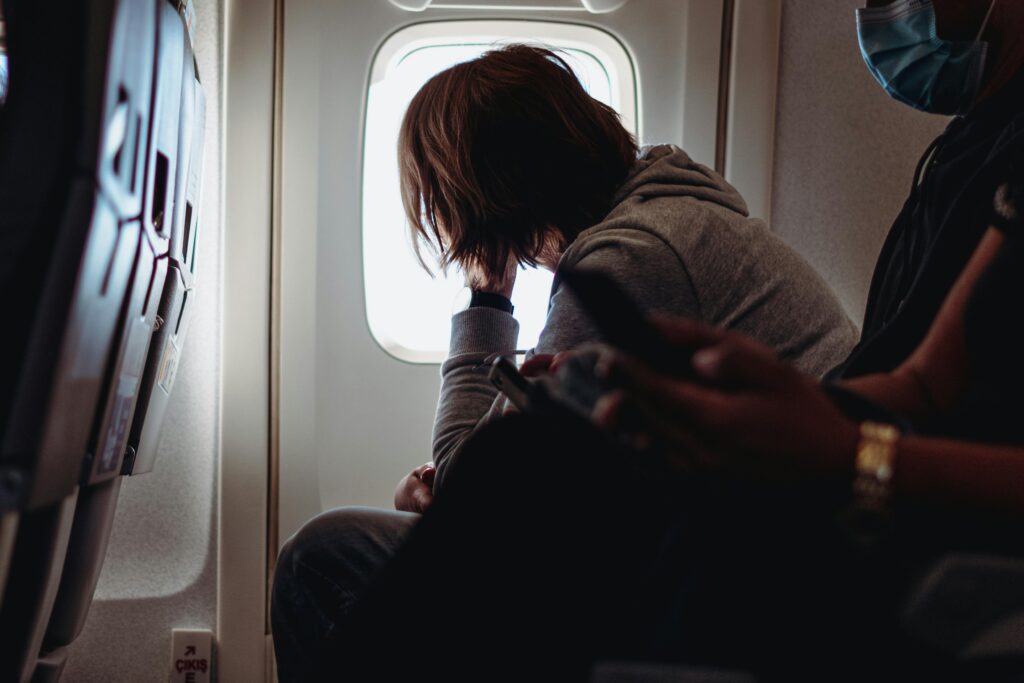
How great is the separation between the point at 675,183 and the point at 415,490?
2.27 feet

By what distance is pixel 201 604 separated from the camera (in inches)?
67.6

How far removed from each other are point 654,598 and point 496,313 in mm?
1007

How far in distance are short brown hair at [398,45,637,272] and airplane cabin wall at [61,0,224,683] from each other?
22.2 inches

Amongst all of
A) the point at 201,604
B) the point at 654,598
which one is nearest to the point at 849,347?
the point at 654,598

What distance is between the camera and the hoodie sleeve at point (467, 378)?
1.40m

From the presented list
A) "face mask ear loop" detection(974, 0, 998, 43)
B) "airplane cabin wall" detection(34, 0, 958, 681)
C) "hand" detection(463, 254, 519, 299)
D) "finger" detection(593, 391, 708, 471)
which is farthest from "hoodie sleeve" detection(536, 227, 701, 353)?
"airplane cabin wall" detection(34, 0, 958, 681)

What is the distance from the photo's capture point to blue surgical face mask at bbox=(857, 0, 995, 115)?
3.45 ft

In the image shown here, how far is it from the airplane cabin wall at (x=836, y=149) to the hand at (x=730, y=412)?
1.34 m

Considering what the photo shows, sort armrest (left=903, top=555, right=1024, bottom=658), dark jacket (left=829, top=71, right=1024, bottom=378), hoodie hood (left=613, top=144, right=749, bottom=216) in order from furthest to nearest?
1. hoodie hood (left=613, top=144, right=749, bottom=216)
2. dark jacket (left=829, top=71, right=1024, bottom=378)
3. armrest (left=903, top=555, right=1024, bottom=658)

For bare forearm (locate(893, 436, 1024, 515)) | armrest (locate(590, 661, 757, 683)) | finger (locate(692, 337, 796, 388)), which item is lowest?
armrest (locate(590, 661, 757, 683))

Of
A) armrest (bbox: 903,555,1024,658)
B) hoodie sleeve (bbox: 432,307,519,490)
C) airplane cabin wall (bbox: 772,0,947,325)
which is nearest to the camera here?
armrest (bbox: 903,555,1024,658)

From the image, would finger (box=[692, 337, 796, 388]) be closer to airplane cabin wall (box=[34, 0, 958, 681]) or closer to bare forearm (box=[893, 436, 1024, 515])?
bare forearm (box=[893, 436, 1024, 515])

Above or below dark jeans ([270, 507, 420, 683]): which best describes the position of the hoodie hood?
above

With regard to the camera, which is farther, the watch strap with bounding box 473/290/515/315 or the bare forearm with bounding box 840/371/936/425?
the watch strap with bounding box 473/290/515/315
